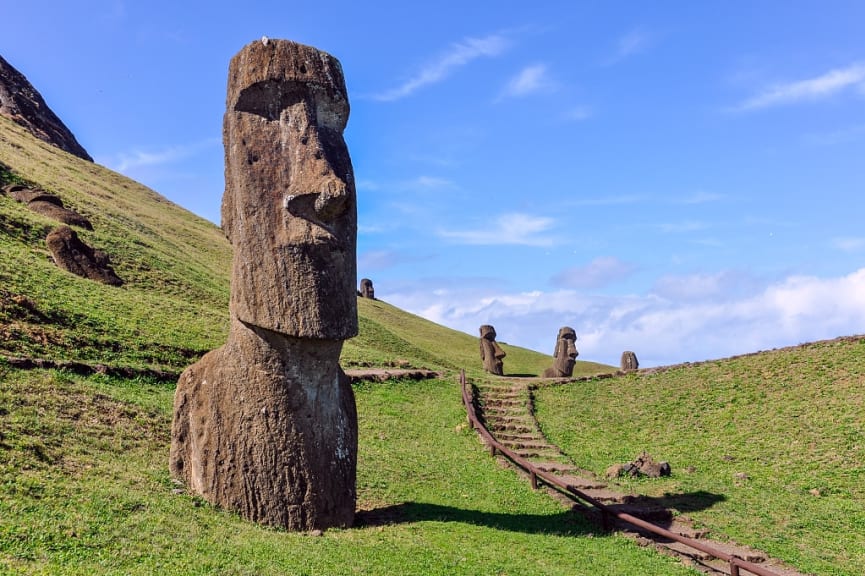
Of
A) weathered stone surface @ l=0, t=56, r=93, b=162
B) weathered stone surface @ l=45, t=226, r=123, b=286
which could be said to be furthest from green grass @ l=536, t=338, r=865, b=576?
weathered stone surface @ l=0, t=56, r=93, b=162

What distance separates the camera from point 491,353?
3697 centimetres

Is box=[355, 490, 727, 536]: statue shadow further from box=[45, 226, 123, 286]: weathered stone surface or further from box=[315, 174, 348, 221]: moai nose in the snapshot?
box=[45, 226, 123, 286]: weathered stone surface

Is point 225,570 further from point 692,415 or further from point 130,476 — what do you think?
point 692,415

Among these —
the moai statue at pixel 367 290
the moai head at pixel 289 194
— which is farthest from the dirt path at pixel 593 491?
the moai statue at pixel 367 290

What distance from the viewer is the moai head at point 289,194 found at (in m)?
10.7

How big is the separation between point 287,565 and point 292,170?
531cm

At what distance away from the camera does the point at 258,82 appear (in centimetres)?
1121

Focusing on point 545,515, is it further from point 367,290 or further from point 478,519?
point 367,290

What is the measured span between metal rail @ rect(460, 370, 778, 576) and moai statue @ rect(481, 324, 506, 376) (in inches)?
431

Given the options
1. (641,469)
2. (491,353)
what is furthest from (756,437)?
(491,353)

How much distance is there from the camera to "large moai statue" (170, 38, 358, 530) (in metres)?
10.8

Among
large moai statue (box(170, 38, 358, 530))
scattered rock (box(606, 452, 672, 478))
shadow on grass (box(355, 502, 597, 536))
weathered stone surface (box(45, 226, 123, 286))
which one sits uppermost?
weathered stone surface (box(45, 226, 123, 286))

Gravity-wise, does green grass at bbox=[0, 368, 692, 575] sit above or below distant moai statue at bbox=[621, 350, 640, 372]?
below

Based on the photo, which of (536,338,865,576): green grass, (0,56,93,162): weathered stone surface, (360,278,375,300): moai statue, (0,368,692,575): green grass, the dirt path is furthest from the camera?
(0,56,93,162): weathered stone surface
